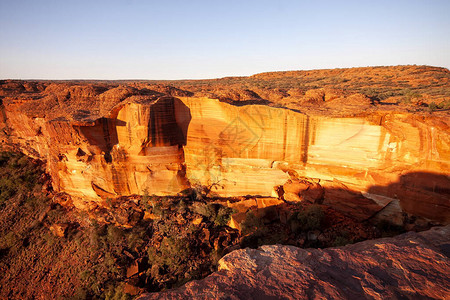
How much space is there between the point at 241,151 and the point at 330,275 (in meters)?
6.16

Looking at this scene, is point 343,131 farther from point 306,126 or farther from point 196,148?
point 196,148

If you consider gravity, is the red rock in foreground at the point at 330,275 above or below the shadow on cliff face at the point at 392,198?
above

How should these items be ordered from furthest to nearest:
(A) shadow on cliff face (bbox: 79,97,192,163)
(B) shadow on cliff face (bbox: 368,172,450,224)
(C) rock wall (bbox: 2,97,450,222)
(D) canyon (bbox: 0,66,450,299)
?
(A) shadow on cliff face (bbox: 79,97,192,163) < (D) canyon (bbox: 0,66,450,299) < (C) rock wall (bbox: 2,97,450,222) < (B) shadow on cliff face (bbox: 368,172,450,224)

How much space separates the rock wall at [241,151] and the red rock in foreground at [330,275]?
12.9ft

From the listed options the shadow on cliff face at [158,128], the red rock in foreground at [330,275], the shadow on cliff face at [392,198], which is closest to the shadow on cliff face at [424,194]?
the shadow on cliff face at [392,198]

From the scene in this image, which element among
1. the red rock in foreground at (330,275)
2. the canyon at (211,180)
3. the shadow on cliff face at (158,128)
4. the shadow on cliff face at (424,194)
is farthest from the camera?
the shadow on cliff face at (158,128)

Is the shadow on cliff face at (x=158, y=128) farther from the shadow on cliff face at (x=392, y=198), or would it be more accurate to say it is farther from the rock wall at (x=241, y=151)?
the shadow on cliff face at (x=392, y=198)

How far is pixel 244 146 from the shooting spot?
8578 mm

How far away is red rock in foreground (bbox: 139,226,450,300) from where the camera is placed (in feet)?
8.07

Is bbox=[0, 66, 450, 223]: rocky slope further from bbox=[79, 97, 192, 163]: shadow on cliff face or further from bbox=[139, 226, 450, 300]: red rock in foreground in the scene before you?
bbox=[139, 226, 450, 300]: red rock in foreground

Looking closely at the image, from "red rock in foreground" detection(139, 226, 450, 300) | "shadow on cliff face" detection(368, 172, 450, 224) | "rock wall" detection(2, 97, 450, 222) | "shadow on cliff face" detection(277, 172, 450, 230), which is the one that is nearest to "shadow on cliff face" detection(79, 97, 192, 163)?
"rock wall" detection(2, 97, 450, 222)

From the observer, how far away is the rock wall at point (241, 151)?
648 cm

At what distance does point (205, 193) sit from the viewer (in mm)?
9773

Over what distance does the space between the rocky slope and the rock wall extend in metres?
0.03
